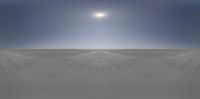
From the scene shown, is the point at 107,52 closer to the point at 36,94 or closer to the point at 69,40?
the point at 69,40

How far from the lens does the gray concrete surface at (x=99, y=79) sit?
73.0 inches

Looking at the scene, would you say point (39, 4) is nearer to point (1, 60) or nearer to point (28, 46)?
point (28, 46)

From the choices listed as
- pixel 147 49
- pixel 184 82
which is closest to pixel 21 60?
pixel 147 49

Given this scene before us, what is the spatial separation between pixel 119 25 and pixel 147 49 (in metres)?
0.37

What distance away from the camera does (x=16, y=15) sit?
6.23ft

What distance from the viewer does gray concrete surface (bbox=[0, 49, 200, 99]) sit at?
186 centimetres

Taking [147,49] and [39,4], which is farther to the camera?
[39,4]

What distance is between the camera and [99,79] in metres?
1.86

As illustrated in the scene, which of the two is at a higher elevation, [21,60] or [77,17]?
[77,17]

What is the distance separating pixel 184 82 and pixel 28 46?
1.61 meters

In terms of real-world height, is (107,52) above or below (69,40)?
below

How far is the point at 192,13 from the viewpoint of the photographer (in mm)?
1914

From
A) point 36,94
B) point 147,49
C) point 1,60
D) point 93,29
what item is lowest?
point 36,94

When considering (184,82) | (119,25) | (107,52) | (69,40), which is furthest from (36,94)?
(184,82)
